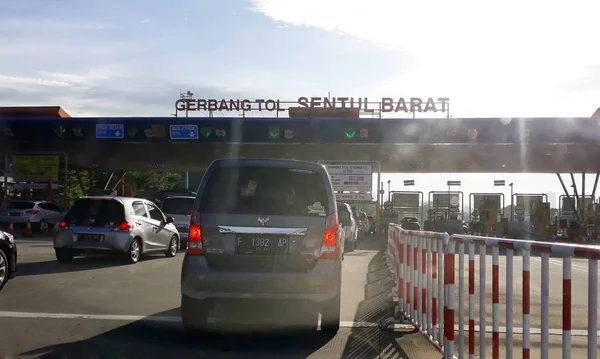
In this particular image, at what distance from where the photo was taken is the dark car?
10.8m

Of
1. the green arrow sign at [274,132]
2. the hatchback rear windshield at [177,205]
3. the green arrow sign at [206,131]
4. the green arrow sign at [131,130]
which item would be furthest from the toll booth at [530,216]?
the hatchback rear windshield at [177,205]

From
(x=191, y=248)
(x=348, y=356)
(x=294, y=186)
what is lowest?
(x=348, y=356)

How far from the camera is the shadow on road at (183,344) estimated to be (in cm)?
730

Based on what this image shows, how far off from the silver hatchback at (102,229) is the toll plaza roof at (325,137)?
55.2 feet

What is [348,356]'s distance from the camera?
743 cm

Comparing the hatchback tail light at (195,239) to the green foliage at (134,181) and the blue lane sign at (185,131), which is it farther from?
the green foliage at (134,181)

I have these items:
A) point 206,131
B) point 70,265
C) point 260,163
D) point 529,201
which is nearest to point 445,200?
point 529,201

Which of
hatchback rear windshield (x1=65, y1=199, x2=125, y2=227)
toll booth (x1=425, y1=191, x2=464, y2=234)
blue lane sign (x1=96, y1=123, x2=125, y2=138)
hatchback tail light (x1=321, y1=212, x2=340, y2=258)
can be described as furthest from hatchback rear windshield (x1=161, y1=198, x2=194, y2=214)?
toll booth (x1=425, y1=191, x2=464, y2=234)

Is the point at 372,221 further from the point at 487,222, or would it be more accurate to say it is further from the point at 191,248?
the point at 191,248

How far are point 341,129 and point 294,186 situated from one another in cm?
2483

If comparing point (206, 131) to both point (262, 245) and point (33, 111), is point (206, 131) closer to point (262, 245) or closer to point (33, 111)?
point (33, 111)

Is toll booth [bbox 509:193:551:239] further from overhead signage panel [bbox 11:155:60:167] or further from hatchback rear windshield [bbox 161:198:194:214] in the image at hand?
overhead signage panel [bbox 11:155:60:167]

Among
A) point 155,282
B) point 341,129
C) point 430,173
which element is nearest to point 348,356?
point 155,282

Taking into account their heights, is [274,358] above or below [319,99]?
below
